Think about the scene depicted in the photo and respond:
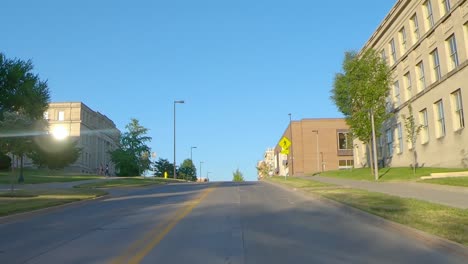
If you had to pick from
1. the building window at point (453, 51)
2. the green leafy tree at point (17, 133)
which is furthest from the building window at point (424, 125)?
the green leafy tree at point (17, 133)

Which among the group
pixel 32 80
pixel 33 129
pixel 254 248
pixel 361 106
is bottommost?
pixel 254 248

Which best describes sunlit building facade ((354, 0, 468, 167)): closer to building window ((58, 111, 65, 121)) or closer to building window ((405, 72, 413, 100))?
building window ((405, 72, 413, 100))

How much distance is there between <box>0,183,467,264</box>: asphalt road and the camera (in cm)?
863

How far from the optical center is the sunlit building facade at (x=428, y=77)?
33000 mm

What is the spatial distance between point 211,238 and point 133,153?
7877cm

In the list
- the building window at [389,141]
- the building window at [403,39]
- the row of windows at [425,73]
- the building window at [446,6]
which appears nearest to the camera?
the row of windows at [425,73]

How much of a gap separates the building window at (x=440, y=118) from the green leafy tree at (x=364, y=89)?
4059 mm

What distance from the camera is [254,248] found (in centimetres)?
957

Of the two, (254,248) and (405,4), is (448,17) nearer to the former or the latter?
(405,4)

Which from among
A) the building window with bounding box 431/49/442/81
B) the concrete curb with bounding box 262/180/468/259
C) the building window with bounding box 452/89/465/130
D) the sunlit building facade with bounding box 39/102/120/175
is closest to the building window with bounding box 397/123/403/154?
the building window with bounding box 431/49/442/81

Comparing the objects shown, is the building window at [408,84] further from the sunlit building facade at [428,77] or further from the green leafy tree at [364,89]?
the green leafy tree at [364,89]

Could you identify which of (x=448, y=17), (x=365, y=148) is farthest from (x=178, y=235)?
(x=365, y=148)

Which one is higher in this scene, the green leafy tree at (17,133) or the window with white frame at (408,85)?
the window with white frame at (408,85)

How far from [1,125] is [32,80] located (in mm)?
13001
